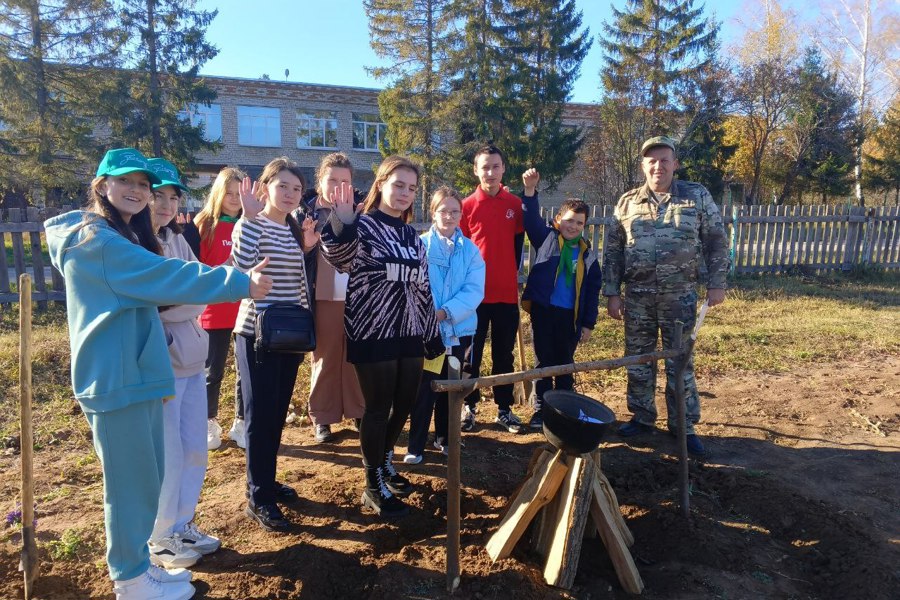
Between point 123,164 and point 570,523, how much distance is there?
8.29 feet

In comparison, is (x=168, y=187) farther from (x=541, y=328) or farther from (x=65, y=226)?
(x=541, y=328)

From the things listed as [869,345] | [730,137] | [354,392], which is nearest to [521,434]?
[354,392]

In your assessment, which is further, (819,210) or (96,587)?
(819,210)

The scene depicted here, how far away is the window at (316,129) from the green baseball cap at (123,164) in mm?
26837

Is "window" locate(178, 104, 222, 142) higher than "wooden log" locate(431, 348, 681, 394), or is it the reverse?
"window" locate(178, 104, 222, 142)

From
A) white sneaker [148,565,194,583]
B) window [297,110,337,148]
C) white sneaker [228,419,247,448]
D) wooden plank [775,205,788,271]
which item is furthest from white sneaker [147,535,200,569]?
window [297,110,337,148]

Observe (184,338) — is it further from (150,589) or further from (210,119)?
(210,119)

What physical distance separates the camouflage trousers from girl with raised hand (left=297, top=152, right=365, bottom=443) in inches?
87.6

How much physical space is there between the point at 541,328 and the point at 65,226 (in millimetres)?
3324

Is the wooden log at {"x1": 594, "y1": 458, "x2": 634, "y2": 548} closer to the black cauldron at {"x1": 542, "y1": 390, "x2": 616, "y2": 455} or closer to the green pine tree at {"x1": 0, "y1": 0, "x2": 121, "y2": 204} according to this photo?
the black cauldron at {"x1": 542, "y1": 390, "x2": 616, "y2": 455}

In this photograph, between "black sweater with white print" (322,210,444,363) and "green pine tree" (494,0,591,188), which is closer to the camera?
"black sweater with white print" (322,210,444,363)

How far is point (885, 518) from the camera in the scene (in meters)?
3.62

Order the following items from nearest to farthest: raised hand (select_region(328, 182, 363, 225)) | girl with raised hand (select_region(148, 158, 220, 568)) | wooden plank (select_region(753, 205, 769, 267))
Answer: girl with raised hand (select_region(148, 158, 220, 568))
raised hand (select_region(328, 182, 363, 225))
wooden plank (select_region(753, 205, 769, 267))

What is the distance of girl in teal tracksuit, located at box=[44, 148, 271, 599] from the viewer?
2.19 m
